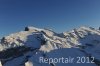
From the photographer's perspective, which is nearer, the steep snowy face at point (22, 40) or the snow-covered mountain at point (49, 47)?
the snow-covered mountain at point (49, 47)

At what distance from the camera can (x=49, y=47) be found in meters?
140

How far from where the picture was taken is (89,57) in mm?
134125

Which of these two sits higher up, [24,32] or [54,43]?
[24,32]

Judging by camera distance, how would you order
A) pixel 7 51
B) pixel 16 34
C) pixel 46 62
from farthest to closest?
pixel 16 34 → pixel 7 51 → pixel 46 62

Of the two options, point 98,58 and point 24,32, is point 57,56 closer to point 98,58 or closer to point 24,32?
point 98,58

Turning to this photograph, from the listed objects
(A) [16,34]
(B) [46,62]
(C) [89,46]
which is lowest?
(B) [46,62]

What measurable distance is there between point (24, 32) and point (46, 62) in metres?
62.3

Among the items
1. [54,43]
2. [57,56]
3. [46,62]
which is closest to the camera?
[46,62]

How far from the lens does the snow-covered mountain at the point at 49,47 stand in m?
126

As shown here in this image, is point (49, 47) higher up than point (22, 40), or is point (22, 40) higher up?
point (22, 40)

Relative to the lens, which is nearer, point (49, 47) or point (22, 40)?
point (49, 47)

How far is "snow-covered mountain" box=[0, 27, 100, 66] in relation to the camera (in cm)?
12642

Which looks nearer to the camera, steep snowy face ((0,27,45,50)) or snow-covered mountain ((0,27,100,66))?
snow-covered mountain ((0,27,100,66))

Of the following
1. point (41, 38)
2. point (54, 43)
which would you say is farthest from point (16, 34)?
point (54, 43)
